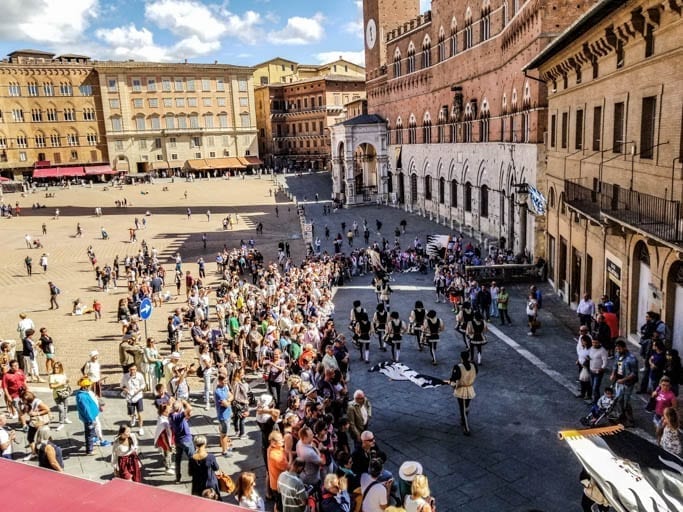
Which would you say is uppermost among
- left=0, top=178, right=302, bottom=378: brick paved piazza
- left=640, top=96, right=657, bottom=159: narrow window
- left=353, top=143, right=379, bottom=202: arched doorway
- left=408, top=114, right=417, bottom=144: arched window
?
left=408, top=114, right=417, bottom=144: arched window

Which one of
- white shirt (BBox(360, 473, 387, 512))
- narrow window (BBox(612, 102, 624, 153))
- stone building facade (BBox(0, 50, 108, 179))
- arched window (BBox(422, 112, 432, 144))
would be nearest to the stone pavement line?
narrow window (BBox(612, 102, 624, 153))

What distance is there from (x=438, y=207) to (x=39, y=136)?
2433 inches

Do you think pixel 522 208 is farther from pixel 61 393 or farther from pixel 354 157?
pixel 354 157

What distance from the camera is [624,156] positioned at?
15.2 meters

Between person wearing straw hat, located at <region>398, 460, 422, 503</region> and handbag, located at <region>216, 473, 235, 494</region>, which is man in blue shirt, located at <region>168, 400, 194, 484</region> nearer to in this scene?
handbag, located at <region>216, 473, 235, 494</region>

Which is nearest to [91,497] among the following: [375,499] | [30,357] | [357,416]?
[375,499]

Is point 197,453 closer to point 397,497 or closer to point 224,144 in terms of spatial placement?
point 397,497

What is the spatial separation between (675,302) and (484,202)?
23485 millimetres

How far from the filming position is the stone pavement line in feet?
42.5

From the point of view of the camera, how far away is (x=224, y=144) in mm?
89688

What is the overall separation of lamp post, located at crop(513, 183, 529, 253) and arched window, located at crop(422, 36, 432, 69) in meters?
22.6

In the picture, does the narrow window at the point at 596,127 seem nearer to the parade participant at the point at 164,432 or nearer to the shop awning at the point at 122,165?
the parade participant at the point at 164,432

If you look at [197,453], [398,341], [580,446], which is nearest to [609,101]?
[398,341]

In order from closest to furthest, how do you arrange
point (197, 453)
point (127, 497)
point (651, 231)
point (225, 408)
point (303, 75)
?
point (127, 497), point (197, 453), point (225, 408), point (651, 231), point (303, 75)
